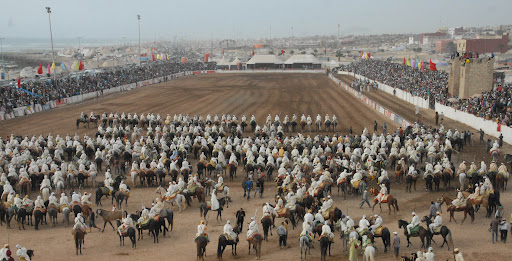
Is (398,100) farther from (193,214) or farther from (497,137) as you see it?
(193,214)

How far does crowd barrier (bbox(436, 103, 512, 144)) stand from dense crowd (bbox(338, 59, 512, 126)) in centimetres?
38

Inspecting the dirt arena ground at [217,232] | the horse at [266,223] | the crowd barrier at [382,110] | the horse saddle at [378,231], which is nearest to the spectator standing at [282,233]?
the dirt arena ground at [217,232]

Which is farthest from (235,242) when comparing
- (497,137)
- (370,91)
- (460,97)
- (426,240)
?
(370,91)

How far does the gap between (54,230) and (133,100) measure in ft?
114

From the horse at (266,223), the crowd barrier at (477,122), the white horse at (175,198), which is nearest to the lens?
the horse at (266,223)

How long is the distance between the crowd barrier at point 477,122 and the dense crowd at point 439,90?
38cm

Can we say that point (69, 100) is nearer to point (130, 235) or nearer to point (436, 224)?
point (130, 235)

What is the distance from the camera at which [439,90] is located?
147ft

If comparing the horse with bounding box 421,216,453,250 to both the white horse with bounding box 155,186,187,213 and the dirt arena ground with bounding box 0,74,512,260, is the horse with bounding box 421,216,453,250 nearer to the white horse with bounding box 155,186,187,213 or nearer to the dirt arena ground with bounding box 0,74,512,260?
the dirt arena ground with bounding box 0,74,512,260

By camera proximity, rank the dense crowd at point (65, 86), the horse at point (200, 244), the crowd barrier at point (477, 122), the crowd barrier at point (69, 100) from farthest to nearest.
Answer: the dense crowd at point (65, 86) → the crowd barrier at point (69, 100) → the crowd barrier at point (477, 122) → the horse at point (200, 244)

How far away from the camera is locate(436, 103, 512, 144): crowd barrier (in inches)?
1117

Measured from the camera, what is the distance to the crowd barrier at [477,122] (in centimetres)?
2836

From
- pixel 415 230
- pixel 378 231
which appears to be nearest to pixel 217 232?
pixel 378 231

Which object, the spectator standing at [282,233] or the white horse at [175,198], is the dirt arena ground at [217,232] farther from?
the white horse at [175,198]
